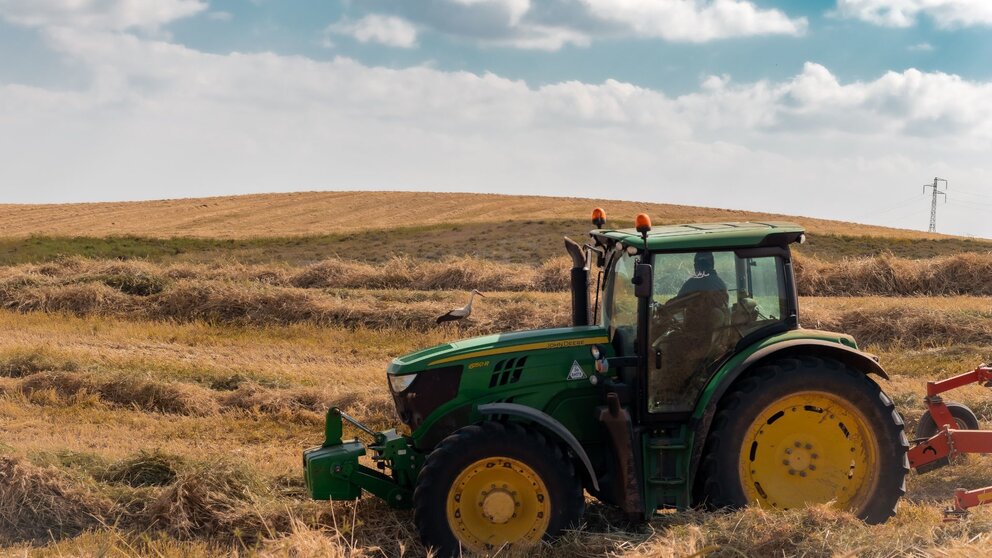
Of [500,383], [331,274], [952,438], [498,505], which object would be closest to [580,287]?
[500,383]

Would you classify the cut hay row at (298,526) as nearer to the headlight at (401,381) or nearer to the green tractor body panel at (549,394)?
the green tractor body panel at (549,394)

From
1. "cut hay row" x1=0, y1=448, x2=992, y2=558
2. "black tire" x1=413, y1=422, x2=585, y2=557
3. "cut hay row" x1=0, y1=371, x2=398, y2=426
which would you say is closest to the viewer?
"cut hay row" x1=0, y1=448, x2=992, y2=558

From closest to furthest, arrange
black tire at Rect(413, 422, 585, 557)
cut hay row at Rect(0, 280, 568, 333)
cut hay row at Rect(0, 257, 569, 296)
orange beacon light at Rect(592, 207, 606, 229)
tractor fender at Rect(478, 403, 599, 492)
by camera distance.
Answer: black tire at Rect(413, 422, 585, 557), tractor fender at Rect(478, 403, 599, 492), orange beacon light at Rect(592, 207, 606, 229), cut hay row at Rect(0, 280, 568, 333), cut hay row at Rect(0, 257, 569, 296)

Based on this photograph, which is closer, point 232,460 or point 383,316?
point 232,460

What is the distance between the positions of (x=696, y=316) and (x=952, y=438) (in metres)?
2.27

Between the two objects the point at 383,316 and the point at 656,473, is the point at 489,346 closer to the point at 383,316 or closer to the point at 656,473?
the point at 656,473

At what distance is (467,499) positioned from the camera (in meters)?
5.59

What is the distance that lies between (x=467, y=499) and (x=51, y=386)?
770 cm

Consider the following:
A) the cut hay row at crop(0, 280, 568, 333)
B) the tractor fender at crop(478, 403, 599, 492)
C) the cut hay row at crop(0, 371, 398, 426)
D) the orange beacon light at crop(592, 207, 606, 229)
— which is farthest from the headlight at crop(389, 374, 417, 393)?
the cut hay row at crop(0, 280, 568, 333)

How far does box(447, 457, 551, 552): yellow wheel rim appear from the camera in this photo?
5574 millimetres

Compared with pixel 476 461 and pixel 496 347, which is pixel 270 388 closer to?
pixel 496 347

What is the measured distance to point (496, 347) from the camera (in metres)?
6.13

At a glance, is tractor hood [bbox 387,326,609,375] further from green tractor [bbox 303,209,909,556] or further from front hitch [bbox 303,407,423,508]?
front hitch [bbox 303,407,423,508]

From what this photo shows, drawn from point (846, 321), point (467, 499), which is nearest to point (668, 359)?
point (467, 499)
